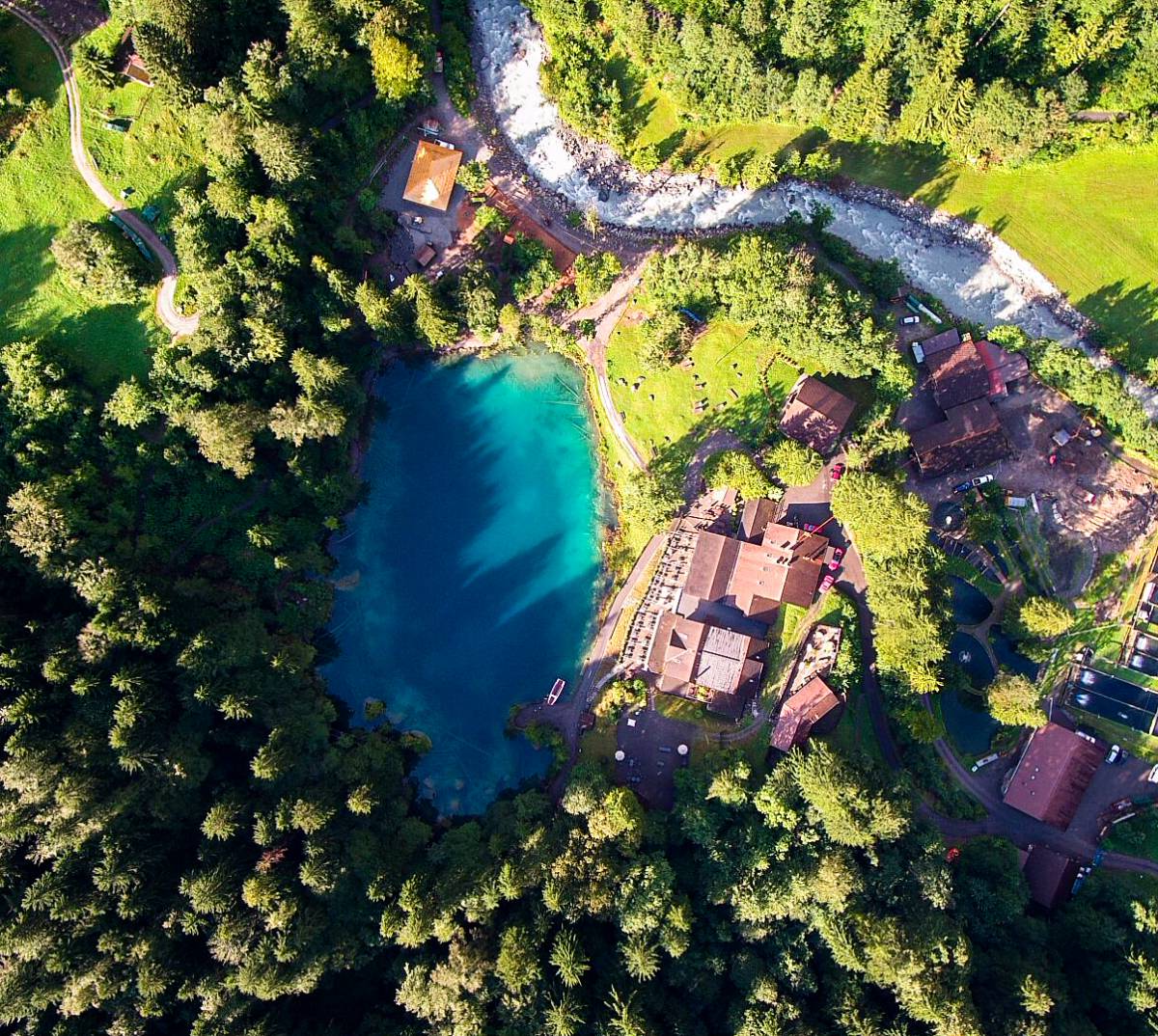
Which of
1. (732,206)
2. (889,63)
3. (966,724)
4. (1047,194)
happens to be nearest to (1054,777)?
(966,724)

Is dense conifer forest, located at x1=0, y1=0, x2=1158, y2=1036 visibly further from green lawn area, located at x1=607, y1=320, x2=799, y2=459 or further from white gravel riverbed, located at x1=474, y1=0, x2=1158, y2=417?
white gravel riverbed, located at x1=474, y1=0, x2=1158, y2=417

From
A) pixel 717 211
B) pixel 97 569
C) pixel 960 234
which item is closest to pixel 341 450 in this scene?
pixel 97 569

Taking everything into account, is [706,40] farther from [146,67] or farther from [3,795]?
[3,795]

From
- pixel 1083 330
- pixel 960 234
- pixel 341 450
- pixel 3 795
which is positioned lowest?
pixel 3 795

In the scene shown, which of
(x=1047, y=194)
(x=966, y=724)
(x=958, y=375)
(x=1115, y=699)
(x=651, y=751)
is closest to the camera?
(x=1115, y=699)

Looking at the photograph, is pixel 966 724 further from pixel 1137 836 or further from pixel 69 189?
pixel 69 189

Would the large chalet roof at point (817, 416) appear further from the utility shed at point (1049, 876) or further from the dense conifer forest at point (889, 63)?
the utility shed at point (1049, 876)
